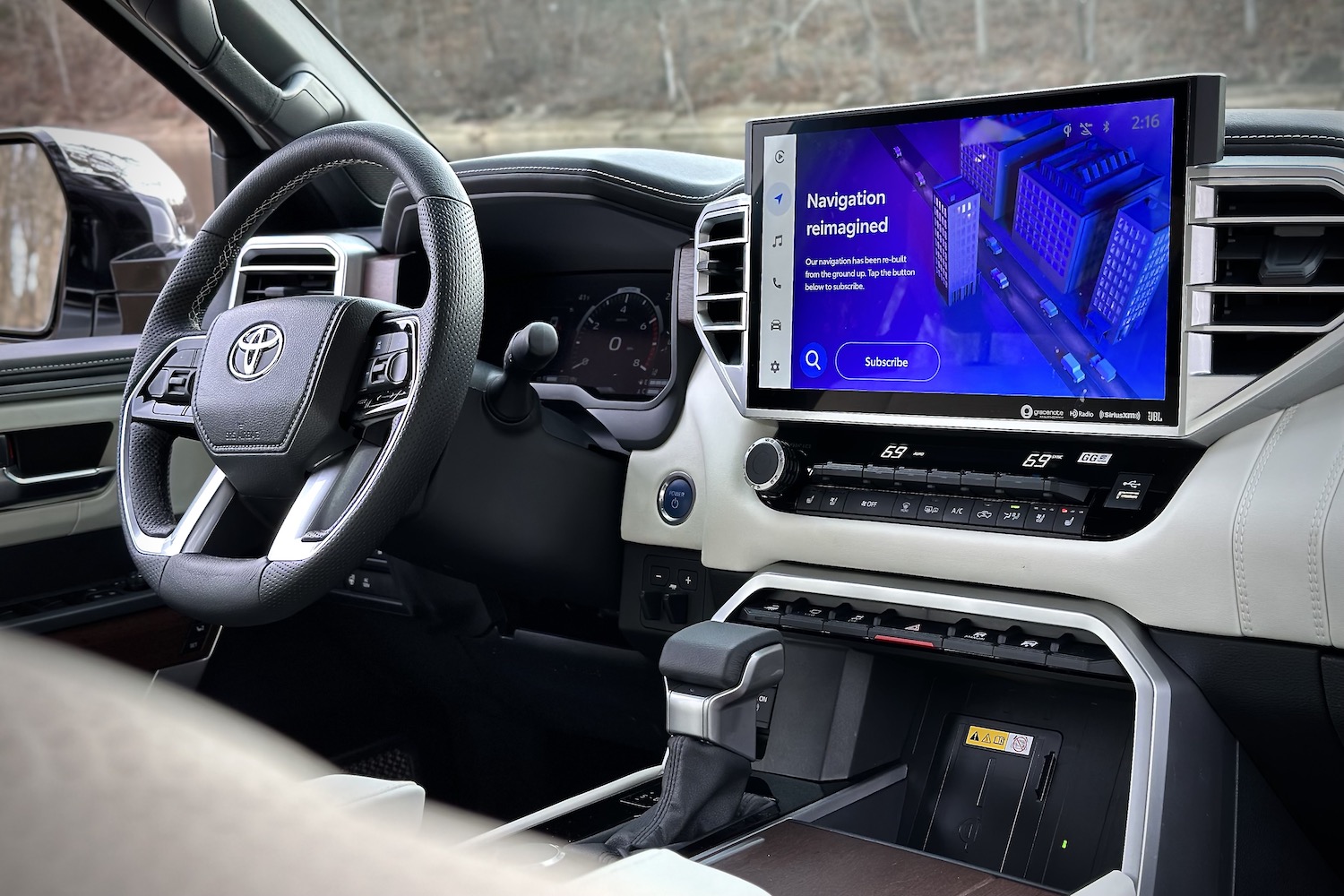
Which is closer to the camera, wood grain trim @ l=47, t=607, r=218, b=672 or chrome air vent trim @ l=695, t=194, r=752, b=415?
chrome air vent trim @ l=695, t=194, r=752, b=415

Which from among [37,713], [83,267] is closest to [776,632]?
[37,713]

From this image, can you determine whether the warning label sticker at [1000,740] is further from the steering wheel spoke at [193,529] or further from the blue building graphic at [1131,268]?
the steering wheel spoke at [193,529]

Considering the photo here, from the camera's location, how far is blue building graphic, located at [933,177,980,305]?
5.24ft

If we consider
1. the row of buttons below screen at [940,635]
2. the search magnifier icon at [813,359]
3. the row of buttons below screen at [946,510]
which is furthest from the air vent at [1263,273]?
the search magnifier icon at [813,359]

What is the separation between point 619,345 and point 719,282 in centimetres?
37

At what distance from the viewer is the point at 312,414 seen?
5.01 feet

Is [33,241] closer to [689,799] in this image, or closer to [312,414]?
[312,414]

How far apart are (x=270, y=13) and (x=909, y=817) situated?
1780 millimetres

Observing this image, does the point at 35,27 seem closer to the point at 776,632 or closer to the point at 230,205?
the point at 230,205

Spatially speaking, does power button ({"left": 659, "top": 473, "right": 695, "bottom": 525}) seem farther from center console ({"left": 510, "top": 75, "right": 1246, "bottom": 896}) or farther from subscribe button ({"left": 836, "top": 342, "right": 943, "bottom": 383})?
subscribe button ({"left": 836, "top": 342, "right": 943, "bottom": 383})

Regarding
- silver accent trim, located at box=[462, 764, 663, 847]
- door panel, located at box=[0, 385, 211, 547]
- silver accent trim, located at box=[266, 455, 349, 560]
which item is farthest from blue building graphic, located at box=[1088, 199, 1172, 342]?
door panel, located at box=[0, 385, 211, 547]

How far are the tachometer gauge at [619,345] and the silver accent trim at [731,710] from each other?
70cm

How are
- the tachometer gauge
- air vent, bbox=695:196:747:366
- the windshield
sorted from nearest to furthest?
air vent, bbox=695:196:747:366 → the tachometer gauge → the windshield

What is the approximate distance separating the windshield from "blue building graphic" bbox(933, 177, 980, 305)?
591 cm
